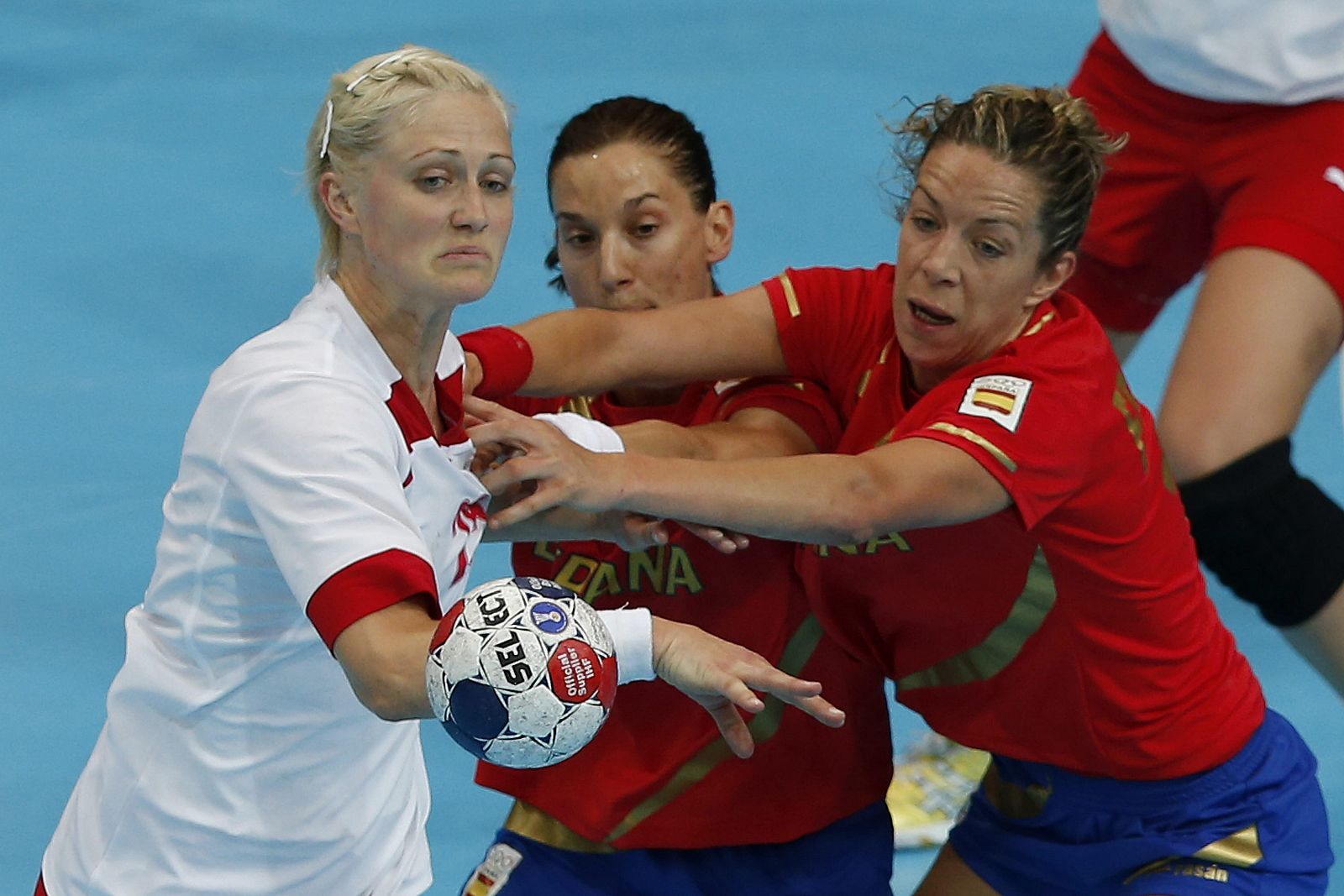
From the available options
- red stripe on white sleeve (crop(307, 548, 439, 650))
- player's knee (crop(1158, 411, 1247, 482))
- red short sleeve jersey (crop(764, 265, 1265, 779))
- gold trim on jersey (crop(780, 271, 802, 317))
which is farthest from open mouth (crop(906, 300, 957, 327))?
red stripe on white sleeve (crop(307, 548, 439, 650))

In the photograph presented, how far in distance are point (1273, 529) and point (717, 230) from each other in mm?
1146

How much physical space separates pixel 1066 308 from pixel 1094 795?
766mm

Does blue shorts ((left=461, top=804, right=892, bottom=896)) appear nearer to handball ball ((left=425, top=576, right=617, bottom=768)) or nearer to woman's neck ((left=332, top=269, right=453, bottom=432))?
woman's neck ((left=332, top=269, right=453, bottom=432))

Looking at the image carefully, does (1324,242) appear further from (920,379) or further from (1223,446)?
(920,379)

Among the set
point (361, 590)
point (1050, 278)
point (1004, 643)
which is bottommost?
point (1004, 643)

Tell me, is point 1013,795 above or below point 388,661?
below

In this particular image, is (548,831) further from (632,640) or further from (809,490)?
(632,640)

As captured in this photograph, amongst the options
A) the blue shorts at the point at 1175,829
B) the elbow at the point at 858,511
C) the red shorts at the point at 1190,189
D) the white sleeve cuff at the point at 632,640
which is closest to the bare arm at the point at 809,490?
the elbow at the point at 858,511

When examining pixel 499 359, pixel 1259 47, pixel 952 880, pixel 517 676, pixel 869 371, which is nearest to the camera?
pixel 517 676

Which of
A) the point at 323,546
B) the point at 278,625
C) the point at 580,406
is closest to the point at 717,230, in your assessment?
the point at 580,406

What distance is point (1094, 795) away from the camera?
3.26 metres

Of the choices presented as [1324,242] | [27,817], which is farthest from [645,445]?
[27,817]

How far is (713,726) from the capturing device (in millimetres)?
3309

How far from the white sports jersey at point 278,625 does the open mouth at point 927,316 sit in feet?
2.28
